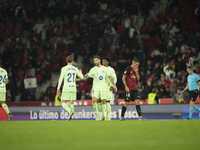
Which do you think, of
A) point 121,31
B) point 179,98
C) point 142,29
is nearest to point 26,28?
point 121,31

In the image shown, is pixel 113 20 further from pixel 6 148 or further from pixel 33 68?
pixel 6 148

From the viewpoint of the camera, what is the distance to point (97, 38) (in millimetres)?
23766

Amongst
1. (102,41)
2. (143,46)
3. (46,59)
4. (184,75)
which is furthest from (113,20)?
(184,75)

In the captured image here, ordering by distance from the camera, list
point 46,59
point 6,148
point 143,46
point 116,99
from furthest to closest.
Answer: point 46,59, point 143,46, point 116,99, point 6,148

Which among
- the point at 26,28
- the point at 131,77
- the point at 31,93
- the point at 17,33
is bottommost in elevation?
the point at 31,93

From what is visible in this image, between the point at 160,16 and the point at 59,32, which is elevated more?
the point at 160,16

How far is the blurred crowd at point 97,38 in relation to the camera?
21.0 m

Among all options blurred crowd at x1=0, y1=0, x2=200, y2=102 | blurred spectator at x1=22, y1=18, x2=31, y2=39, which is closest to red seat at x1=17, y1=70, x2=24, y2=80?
blurred crowd at x1=0, y1=0, x2=200, y2=102

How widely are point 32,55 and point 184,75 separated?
32.9ft

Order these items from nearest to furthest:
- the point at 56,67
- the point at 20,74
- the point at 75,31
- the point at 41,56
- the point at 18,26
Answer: the point at 20,74, the point at 56,67, the point at 41,56, the point at 75,31, the point at 18,26

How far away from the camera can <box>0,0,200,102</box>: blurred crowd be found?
828 inches

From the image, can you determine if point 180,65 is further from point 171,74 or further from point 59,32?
point 59,32

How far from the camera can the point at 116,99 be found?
1894 centimetres

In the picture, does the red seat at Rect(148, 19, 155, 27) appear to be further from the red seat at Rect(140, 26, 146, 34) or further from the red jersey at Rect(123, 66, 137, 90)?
the red jersey at Rect(123, 66, 137, 90)
